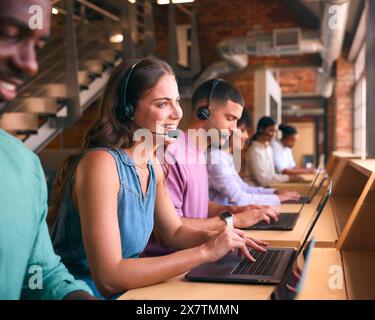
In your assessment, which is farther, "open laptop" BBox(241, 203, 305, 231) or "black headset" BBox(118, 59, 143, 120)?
"open laptop" BBox(241, 203, 305, 231)

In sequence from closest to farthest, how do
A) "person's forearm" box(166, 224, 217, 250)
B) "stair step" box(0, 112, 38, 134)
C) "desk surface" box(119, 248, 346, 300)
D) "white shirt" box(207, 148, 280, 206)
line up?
"desk surface" box(119, 248, 346, 300) → "person's forearm" box(166, 224, 217, 250) → "white shirt" box(207, 148, 280, 206) → "stair step" box(0, 112, 38, 134)

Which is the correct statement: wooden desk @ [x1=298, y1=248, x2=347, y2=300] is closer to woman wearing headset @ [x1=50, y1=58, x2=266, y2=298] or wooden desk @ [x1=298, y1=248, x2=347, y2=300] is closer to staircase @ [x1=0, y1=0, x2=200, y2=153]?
woman wearing headset @ [x1=50, y1=58, x2=266, y2=298]

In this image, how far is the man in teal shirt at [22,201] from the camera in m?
0.87

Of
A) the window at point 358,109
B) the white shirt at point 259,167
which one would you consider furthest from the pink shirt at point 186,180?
the window at point 358,109

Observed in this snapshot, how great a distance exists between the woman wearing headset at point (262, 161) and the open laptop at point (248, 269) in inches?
102

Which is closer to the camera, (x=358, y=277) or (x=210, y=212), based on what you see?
(x=358, y=277)

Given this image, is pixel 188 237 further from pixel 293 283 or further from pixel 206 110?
pixel 206 110

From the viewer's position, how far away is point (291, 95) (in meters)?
9.52

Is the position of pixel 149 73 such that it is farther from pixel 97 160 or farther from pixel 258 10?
pixel 258 10

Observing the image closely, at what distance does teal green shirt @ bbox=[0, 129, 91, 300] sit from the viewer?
89cm

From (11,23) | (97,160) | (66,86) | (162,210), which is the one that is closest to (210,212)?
(162,210)

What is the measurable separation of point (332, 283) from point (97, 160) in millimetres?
653

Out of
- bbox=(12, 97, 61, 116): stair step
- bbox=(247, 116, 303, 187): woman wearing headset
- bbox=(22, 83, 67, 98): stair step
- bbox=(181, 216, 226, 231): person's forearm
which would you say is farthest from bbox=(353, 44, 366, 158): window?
bbox=(181, 216, 226, 231): person's forearm

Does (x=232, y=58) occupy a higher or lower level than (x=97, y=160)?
higher
